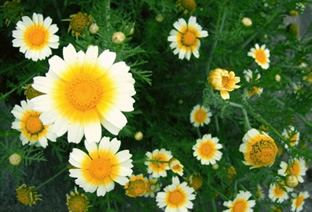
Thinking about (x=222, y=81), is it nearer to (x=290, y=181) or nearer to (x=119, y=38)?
(x=119, y=38)

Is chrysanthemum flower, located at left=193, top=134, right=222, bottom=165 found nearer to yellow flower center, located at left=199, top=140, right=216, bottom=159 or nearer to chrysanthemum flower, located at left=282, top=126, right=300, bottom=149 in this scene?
yellow flower center, located at left=199, top=140, right=216, bottom=159

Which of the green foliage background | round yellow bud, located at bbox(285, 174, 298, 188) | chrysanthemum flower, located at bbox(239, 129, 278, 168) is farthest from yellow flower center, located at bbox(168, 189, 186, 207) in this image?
round yellow bud, located at bbox(285, 174, 298, 188)

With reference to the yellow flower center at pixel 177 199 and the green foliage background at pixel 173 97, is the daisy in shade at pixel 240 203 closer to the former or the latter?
the green foliage background at pixel 173 97

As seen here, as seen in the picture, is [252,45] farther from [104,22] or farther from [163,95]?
[104,22]

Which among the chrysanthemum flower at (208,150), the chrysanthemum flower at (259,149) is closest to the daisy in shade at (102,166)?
the chrysanthemum flower at (259,149)

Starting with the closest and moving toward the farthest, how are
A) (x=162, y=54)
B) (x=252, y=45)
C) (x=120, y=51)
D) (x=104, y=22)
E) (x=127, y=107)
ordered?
(x=127, y=107) → (x=120, y=51) → (x=104, y=22) → (x=162, y=54) → (x=252, y=45)

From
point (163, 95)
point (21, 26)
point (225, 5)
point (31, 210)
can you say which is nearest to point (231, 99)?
point (225, 5)
